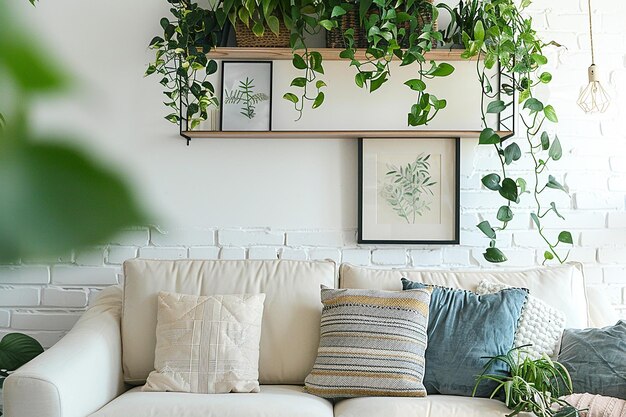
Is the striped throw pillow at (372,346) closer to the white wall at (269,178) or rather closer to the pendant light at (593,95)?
the white wall at (269,178)

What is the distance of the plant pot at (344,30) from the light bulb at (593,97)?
89 centimetres

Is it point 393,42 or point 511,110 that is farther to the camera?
point 511,110

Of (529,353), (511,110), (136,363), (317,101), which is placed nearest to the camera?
(529,353)

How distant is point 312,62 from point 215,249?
0.89 m

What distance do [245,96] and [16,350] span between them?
4.53ft

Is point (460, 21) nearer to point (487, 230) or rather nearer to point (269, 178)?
point (487, 230)

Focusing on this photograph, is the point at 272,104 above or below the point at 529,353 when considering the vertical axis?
above

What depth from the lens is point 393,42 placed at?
2.76 m

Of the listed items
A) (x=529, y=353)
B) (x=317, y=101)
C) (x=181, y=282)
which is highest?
(x=317, y=101)

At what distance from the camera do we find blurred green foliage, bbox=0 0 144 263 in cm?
315

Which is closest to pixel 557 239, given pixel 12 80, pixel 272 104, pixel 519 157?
pixel 519 157

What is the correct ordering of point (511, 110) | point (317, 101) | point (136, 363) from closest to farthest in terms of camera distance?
point (136, 363)
point (317, 101)
point (511, 110)

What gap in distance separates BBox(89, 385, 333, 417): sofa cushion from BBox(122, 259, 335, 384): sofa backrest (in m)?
0.20

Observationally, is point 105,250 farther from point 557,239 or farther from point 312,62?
point 557,239
